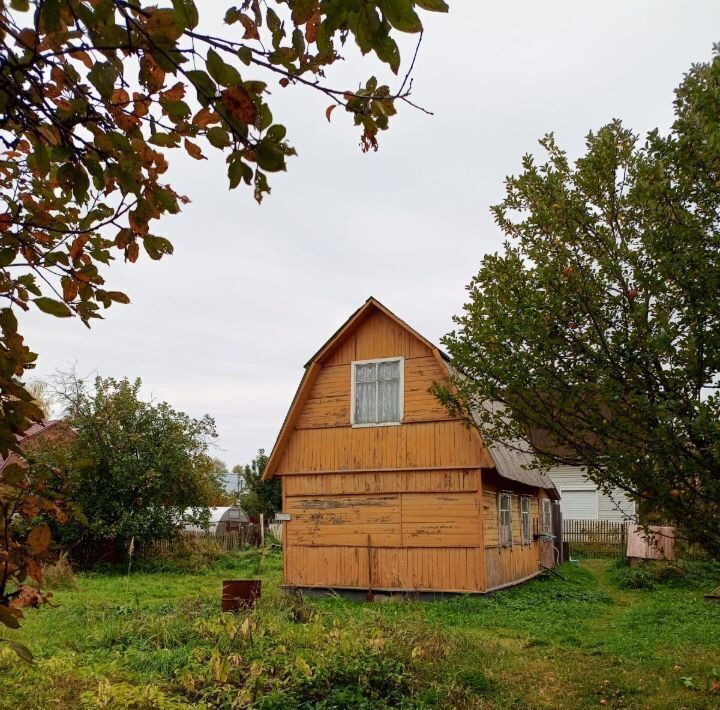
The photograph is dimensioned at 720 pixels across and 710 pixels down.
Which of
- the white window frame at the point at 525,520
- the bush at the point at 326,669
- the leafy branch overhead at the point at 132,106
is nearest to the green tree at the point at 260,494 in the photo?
the white window frame at the point at 525,520

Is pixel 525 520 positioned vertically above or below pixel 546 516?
below

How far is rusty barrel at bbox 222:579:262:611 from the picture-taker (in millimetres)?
9547

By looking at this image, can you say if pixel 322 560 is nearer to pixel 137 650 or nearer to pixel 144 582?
pixel 144 582

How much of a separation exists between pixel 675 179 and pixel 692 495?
2980 mm

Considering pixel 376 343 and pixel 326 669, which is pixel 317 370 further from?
pixel 326 669

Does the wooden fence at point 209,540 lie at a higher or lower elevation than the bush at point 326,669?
higher

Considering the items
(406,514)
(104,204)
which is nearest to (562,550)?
(406,514)

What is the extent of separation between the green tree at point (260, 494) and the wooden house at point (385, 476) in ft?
62.7

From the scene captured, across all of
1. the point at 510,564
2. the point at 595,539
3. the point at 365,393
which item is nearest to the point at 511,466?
the point at 510,564

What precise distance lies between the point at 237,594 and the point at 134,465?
12112 millimetres

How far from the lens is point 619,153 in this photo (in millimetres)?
7262

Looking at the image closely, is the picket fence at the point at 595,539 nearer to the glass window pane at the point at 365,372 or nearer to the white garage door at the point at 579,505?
the white garage door at the point at 579,505

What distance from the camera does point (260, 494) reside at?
1399 inches

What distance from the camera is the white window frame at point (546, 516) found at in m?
21.3
